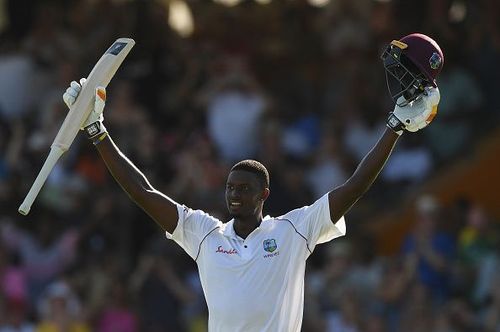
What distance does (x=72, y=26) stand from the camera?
1500 cm

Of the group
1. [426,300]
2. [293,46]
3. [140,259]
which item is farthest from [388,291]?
[293,46]

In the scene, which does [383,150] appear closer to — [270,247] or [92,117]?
[270,247]

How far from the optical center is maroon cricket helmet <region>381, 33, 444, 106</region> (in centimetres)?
737

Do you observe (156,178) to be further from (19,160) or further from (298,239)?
(298,239)

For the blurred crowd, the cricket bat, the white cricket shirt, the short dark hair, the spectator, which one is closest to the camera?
the white cricket shirt

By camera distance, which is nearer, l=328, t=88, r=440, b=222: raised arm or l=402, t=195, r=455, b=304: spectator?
l=328, t=88, r=440, b=222: raised arm

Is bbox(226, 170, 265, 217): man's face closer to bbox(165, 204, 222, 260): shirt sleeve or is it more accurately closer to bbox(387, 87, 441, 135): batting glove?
bbox(165, 204, 222, 260): shirt sleeve

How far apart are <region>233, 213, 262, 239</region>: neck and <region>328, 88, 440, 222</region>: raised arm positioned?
18.0 inches

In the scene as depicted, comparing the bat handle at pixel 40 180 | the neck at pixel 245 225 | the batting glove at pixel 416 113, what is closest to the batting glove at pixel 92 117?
the bat handle at pixel 40 180

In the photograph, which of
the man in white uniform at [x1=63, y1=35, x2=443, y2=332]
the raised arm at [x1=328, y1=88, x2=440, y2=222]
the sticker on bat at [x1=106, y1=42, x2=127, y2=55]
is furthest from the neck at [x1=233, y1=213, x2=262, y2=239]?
the sticker on bat at [x1=106, y1=42, x2=127, y2=55]

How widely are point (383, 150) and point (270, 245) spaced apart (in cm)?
80

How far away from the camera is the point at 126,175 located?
767cm

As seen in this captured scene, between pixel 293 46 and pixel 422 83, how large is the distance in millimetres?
7208

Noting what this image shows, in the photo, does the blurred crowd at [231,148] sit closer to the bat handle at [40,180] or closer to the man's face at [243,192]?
the man's face at [243,192]
